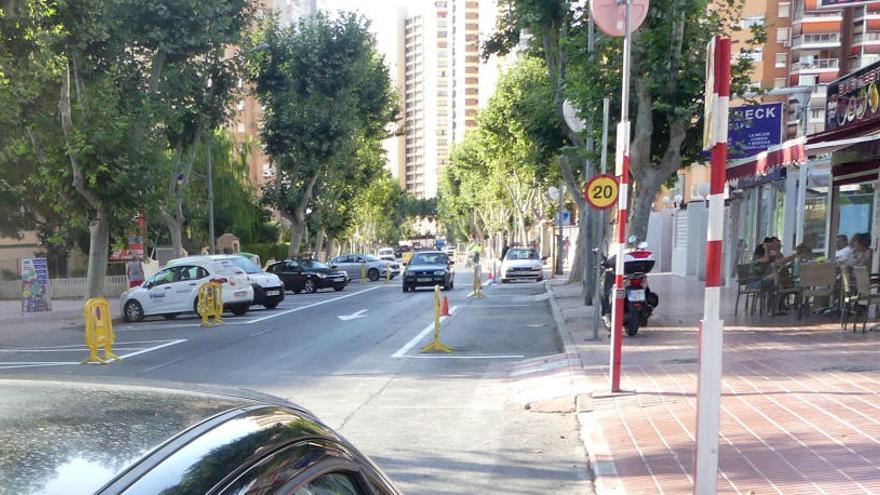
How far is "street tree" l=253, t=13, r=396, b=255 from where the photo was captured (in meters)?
36.1

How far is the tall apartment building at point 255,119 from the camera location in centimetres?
3176

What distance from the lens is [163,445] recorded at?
4.99 feet

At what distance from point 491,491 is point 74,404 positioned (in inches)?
153

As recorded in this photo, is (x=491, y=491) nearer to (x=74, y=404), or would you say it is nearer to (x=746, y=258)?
(x=74, y=404)

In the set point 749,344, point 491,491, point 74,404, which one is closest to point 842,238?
point 749,344

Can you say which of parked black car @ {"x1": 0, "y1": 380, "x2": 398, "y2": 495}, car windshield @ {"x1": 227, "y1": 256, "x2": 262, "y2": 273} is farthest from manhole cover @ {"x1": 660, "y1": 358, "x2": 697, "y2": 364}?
car windshield @ {"x1": 227, "y1": 256, "x2": 262, "y2": 273}

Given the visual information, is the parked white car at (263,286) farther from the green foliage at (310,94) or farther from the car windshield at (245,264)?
the green foliage at (310,94)

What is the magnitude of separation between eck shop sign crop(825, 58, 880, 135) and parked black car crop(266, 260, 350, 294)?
65.6 feet

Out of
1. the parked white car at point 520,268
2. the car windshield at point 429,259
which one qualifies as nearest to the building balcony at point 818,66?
the parked white car at point 520,268

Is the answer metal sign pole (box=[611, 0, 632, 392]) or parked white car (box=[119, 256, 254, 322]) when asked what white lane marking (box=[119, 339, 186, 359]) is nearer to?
parked white car (box=[119, 256, 254, 322])

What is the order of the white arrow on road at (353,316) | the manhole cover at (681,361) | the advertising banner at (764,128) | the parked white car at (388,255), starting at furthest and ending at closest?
the parked white car at (388,255) → the white arrow on road at (353,316) → the advertising banner at (764,128) → the manhole cover at (681,361)

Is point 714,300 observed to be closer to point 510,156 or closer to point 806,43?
point 510,156

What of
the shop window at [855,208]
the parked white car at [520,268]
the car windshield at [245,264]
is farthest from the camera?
the parked white car at [520,268]

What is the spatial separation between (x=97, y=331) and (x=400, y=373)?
5.34 m
